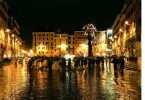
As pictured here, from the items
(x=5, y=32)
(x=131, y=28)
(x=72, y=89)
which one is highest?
(x=5, y=32)

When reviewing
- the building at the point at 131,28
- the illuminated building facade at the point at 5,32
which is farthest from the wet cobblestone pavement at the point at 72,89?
the illuminated building facade at the point at 5,32

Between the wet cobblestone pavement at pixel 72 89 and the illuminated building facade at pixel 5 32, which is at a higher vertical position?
the illuminated building facade at pixel 5 32

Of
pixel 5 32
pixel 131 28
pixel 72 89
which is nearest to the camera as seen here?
pixel 72 89

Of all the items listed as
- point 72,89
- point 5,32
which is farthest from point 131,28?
point 72,89

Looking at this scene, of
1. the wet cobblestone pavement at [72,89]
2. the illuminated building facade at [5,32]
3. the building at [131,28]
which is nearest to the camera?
the wet cobblestone pavement at [72,89]

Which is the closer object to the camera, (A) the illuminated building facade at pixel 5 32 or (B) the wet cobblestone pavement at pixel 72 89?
(B) the wet cobblestone pavement at pixel 72 89

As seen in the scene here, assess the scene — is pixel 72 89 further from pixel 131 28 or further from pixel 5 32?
pixel 5 32

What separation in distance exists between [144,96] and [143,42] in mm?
501

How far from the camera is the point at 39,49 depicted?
7869 inches

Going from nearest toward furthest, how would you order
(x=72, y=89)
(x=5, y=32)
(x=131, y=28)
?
1. (x=72, y=89)
2. (x=131, y=28)
3. (x=5, y=32)

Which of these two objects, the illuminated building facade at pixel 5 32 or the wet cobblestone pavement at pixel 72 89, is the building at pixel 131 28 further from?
the illuminated building facade at pixel 5 32

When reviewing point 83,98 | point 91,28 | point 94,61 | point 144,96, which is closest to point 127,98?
point 83,98

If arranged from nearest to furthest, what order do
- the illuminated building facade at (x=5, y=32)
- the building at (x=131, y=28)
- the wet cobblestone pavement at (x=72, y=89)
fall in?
the wet cobblestone pavement at (x=72, y=89)
the building at (x=131, y=28)
the illuminated building facade at (x=5, y=32)

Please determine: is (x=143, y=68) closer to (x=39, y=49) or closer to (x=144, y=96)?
(x=144, y=96)
